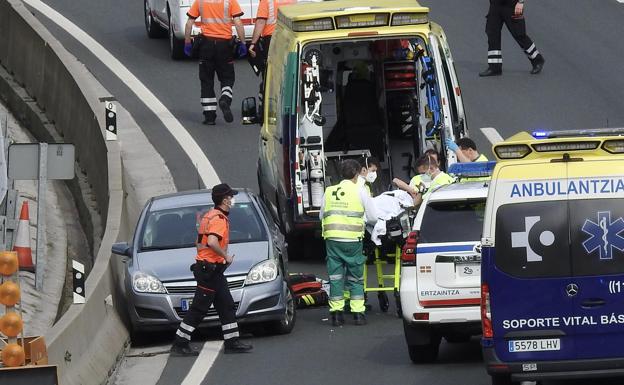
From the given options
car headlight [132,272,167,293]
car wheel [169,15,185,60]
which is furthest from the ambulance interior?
car wheel [169,15,185,60]

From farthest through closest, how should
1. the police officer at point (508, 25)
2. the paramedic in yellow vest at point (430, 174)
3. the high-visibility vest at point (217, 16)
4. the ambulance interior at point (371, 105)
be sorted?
the police officer at point (508, 25)
the high-visibility vest at point (217, 16)
the ambulance interior at point (371, 105)
the paramedic in yellow vest at point (430, 174)

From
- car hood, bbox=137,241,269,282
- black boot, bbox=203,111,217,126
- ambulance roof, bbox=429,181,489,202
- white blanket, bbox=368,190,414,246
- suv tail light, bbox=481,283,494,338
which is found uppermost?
ambulance roof, bbox=429,181,489,202

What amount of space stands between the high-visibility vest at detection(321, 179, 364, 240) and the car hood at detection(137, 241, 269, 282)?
702 mm

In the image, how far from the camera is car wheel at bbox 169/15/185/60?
2927 cm

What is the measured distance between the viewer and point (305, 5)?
69.3ft

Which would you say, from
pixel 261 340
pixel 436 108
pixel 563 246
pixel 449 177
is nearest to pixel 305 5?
pixel 436 108

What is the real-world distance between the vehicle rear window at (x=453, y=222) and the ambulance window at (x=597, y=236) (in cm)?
247

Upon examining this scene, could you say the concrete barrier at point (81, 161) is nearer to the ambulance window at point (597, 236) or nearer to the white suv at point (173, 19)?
the white suv at point (173, 19)

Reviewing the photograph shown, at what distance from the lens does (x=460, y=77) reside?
1106 inches

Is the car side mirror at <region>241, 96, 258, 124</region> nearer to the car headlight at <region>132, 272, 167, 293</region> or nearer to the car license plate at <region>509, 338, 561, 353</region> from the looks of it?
the car headlight at <region>132, 272, 167, 293</region>

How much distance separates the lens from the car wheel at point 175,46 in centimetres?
2927

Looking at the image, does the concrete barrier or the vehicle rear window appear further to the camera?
the vehicle rear window

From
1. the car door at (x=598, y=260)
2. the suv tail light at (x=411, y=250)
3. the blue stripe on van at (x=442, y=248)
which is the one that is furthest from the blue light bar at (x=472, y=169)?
the car door at (x=598, y=260)

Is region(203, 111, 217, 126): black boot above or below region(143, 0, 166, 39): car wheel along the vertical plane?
below
